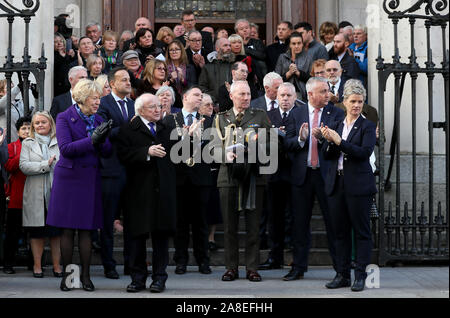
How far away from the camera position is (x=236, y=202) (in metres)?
9.78

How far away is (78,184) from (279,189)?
2559 millimetres

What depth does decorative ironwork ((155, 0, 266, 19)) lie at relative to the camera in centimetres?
1630

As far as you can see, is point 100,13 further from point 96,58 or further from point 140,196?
point 140,196

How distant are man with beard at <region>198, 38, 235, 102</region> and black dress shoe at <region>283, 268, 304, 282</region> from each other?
3.34 m

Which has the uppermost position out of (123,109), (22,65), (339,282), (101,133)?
(22,65)

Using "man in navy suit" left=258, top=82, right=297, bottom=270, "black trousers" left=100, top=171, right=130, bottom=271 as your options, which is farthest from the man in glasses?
"black trousers" left=100, top=171, right=130, bottom=271

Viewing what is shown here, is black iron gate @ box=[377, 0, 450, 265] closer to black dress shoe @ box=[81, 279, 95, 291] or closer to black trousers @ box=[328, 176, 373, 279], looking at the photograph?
black trousers @ box=[328, 176, 373, 279]

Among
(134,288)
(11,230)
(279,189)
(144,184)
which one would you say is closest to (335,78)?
(279,189)

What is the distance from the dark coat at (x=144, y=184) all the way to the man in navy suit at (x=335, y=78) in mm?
3254

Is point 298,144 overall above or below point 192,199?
above

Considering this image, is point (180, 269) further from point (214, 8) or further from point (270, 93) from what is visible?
point (214, 8)

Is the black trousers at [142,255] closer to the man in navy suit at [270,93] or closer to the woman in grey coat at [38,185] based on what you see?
the woman in grey coat at [38,185]

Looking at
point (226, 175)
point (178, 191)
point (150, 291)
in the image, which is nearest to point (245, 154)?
point (226, 175)
